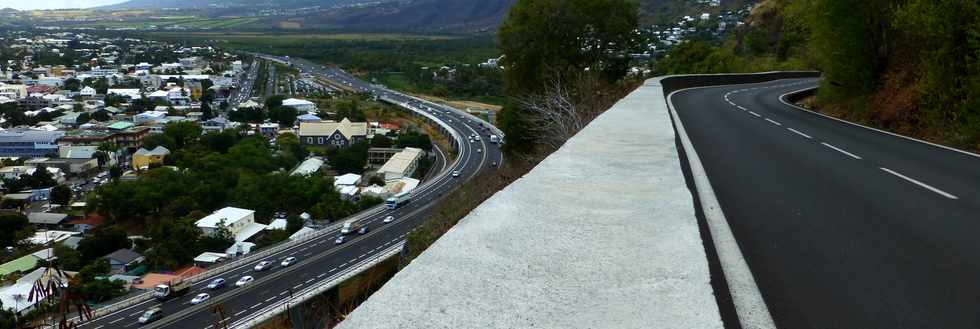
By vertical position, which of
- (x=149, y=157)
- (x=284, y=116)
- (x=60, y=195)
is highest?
(x=284, y=116)

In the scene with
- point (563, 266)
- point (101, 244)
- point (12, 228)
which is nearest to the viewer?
point (563, 266)

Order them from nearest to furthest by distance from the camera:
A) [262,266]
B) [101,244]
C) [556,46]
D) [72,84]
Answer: [556,46] → [262,266] → [101,244] → [72,84]

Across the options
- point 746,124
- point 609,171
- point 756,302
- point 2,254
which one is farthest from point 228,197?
point 756,302

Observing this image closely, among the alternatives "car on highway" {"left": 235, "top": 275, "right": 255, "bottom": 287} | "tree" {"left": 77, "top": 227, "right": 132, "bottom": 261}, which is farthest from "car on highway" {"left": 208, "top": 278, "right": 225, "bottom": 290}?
"tree" {"left": 77, "top": 227, "right": 132, "bottom": 261}

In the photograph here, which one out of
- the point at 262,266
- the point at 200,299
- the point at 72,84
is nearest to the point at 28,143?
the point at 72,84

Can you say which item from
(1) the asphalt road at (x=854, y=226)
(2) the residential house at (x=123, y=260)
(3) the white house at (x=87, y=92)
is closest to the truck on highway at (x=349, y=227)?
(2) the residential house at (x=123, y=260)

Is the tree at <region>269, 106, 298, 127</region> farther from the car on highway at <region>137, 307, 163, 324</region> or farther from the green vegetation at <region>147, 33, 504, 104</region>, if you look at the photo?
the car on highway at <region>137, 307, 163, 324</region>

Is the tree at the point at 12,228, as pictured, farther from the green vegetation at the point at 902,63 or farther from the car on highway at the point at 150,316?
the green vegetation at the point at 902,63

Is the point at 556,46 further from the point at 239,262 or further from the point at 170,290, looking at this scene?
the point at 239,262
